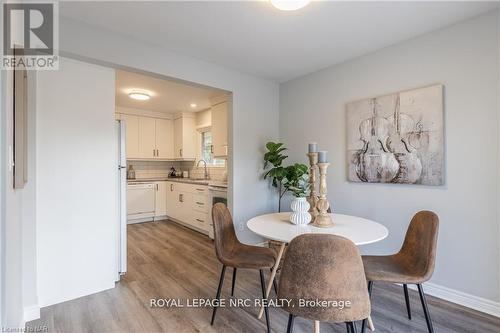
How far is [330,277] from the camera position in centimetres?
120

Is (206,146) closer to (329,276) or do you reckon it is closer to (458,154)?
(458,154)

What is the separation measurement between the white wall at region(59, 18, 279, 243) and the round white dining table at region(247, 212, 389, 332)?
127 centimetres

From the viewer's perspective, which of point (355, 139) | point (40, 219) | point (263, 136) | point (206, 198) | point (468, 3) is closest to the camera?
point (468, 3)

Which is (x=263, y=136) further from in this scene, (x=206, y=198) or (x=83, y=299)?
(x=83, y=299)

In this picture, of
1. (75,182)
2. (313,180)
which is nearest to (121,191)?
(75,182)

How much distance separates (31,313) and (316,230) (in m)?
2.24

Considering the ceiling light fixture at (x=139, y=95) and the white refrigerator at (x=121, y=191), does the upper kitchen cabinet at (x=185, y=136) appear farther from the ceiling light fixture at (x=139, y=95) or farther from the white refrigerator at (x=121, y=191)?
the white refrigerator at (x=121, y=191)

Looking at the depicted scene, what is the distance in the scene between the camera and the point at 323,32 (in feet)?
7.83

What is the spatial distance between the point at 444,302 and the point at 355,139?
67.0 inches

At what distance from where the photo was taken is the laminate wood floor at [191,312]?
1.89 meters

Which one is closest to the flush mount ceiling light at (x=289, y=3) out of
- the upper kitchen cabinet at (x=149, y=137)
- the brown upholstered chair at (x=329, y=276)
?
the brown upholstered chair at (x=329, y=276)

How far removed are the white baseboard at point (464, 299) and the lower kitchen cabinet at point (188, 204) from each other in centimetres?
312

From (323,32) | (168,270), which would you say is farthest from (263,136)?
(168,270)

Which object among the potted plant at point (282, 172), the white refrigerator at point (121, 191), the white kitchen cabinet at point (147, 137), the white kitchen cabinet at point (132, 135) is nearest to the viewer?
the white refrigerator at point (121, 191)
